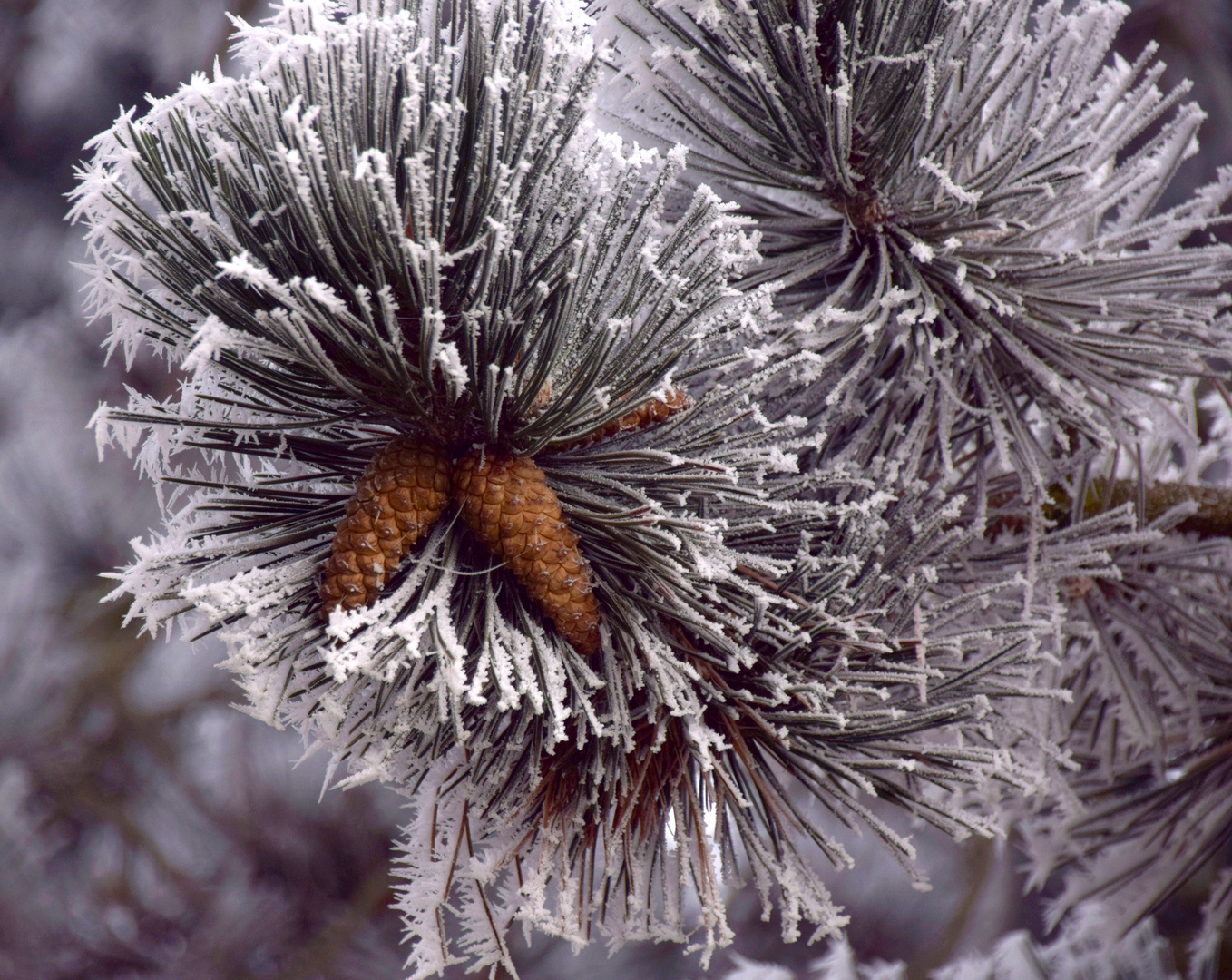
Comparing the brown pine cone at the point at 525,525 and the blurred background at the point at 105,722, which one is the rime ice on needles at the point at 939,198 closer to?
the brown pine cone at the point at 525,525

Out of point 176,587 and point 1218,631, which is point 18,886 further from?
point 1218,631

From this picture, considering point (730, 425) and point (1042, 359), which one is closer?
point (730, 425)

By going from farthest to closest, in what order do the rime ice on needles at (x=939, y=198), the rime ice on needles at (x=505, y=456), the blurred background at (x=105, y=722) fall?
1. the blurred background at (x=105, y=722)
2. the rime ice on needles at (x=939, y=198)
3. the rime ice on needles at (x=505, y=456)

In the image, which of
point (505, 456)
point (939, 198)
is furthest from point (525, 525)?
point (939, 198)

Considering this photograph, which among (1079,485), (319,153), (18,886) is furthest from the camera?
(18,886)

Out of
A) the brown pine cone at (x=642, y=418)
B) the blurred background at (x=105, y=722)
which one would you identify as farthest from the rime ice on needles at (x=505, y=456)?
the blurred background at (x=105, y=722)

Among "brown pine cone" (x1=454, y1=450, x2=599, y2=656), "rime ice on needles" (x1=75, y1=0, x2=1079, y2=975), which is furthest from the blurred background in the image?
"brown pine cone" (x1=454, y1=450, x2=599, y2=656)

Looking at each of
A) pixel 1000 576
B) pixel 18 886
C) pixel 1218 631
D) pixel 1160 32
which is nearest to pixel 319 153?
pixel 1000 576
